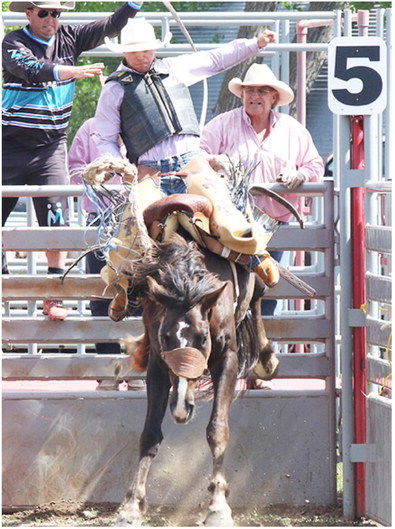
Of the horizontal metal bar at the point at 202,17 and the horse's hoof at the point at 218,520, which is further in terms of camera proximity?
the horizontal metal bar at the point at 202,17

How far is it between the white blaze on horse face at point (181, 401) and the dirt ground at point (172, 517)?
1316 mm

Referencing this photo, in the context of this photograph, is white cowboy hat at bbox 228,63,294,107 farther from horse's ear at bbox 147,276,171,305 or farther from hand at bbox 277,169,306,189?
horse's ear at bbox 147,276,171,305

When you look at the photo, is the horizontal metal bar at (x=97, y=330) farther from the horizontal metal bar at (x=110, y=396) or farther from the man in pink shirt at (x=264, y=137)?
the man in pink shirt at (x=264, y=137)

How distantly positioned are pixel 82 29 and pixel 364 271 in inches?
102

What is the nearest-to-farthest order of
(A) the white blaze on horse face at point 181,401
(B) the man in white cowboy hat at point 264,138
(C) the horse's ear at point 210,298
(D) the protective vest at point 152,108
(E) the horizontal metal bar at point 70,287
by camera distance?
1. (A) the white blaze on horse face at point 181,401
2. (C) the horse's ear at point 210,298
3. (D) the protective vest at point 152,108
4. (E) the horizontal metal bar at point 70,287
5. (B) the man in white cowboy hat at point 264,138

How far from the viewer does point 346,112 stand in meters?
6.10

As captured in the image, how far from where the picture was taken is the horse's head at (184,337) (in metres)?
5.02

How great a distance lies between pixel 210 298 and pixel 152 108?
1480 mm

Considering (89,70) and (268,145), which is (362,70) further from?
(89,70)

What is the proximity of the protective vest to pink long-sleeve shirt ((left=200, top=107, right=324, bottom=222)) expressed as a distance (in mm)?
628

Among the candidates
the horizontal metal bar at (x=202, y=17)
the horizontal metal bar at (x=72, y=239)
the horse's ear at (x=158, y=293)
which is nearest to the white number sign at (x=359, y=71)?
the horizontal metal bar at (x=72, y=239)

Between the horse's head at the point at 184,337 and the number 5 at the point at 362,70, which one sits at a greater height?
the number 5 at the point at 362,70

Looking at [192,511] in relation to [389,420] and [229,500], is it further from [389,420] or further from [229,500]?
[389,420]

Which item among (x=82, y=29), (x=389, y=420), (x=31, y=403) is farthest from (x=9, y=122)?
(x=389, y=420)
